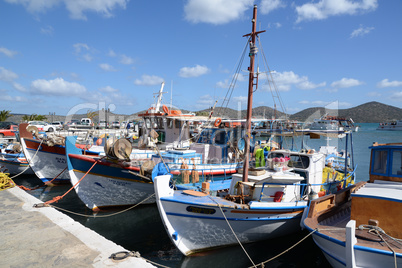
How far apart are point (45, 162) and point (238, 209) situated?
14.0 meters

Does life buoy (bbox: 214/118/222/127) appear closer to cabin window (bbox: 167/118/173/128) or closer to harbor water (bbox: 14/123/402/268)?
cabin window (bbox: 167/118/173/128)

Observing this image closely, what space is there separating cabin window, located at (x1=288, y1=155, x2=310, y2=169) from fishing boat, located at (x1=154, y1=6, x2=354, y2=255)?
1.10m

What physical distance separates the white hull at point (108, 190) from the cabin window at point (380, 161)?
8482 mm

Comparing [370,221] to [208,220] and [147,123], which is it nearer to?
[208,220]

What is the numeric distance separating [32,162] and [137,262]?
1534 cm

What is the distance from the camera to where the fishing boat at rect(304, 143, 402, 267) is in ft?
17.7

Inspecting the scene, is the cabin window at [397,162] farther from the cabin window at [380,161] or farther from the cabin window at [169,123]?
the cabin window at [169,123]

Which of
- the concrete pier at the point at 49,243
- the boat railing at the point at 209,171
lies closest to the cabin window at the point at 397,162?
the boat railing at the point at 209,171

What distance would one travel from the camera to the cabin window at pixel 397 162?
764cm

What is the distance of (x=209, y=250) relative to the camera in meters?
8.44

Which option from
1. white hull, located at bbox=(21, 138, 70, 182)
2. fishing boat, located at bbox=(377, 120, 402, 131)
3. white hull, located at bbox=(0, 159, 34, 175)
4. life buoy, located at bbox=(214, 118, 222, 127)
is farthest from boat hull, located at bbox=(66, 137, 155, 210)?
fishing boat, located at bbox=(377, 120, 402, 131)

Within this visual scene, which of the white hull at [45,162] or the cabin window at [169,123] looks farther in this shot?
the white hull at [45,162]

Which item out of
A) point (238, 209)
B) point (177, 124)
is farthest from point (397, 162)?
point (177, 124)

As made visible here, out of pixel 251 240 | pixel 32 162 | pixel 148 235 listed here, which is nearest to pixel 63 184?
pixel 32 162
